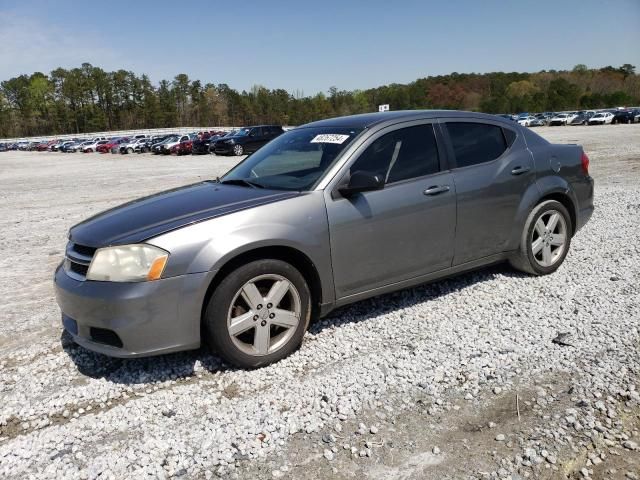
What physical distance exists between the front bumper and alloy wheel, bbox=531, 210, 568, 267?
328cm

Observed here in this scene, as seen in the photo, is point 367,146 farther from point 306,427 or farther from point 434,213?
point 306,427

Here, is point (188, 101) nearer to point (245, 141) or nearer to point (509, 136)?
point (245, 141)

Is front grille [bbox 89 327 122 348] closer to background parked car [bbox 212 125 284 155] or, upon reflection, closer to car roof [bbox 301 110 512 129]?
car roof [bbox 301 110 512 129]

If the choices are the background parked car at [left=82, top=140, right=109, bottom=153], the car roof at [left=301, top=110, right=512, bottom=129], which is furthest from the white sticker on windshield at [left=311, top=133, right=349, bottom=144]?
the background parked car at [left=82, top=140, right=109, bottom=153]

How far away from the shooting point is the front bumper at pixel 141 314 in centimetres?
314

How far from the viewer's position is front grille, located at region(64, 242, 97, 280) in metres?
3.40

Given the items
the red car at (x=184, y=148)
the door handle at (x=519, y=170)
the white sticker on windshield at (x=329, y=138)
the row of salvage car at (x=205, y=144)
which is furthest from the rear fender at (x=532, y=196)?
the red car at (x=184, y=148)

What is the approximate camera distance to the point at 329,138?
165 inches

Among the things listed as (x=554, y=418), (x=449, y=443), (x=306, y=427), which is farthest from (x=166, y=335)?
(x=554, y=418)

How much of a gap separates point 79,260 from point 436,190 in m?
2.68

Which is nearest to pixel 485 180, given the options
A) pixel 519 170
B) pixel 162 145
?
pixel 519 170

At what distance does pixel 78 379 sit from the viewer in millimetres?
3533

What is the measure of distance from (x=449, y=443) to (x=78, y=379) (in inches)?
97.1

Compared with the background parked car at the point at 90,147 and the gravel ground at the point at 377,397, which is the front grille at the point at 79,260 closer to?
the gravel ground at the point at 377,397
